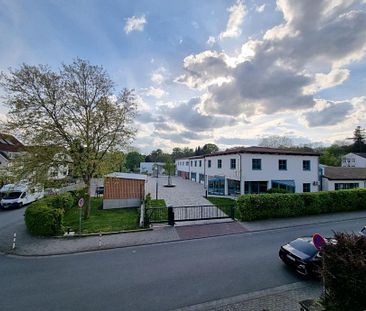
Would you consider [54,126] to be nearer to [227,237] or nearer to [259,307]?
[227,237]

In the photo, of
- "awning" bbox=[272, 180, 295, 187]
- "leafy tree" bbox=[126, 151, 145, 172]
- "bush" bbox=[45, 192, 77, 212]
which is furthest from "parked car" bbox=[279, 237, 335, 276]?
"leafy tree" bbox=[126, 151, 145, 172]

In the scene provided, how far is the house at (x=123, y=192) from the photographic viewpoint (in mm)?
20156

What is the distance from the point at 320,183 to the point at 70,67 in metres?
29.8

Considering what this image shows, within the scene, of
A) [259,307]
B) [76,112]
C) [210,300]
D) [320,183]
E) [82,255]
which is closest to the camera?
[259,307]

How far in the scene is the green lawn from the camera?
1328cm

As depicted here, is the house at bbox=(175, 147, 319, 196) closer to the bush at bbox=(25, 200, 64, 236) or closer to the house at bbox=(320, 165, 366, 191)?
the house at bbox=(320, 165, 366, 191)

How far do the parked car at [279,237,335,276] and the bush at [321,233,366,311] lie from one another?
213 cm

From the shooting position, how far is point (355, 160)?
57469 millimetres

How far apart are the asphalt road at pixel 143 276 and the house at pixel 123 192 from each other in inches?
422

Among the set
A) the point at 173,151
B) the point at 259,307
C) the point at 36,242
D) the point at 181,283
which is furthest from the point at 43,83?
the point at 173,151

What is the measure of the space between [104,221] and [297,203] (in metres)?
14.7

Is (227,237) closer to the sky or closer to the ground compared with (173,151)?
closer to the ground

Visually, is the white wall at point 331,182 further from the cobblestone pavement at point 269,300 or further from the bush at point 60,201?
the bush at point 60,201

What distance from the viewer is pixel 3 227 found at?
561 inches
